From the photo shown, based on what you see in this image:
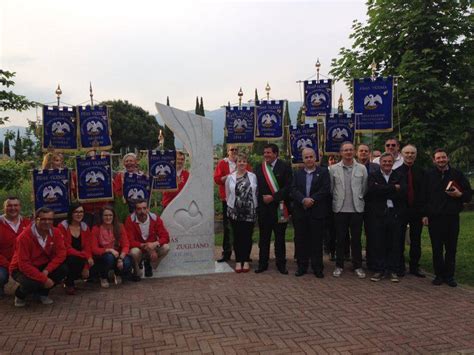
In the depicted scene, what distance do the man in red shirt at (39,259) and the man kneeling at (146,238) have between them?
1.07 m

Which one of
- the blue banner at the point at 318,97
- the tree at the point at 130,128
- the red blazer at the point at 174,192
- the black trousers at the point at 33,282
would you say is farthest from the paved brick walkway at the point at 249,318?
the tree at the point at 130,128

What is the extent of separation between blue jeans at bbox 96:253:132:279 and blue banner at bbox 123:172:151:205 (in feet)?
3.02

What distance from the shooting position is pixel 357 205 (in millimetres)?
6184

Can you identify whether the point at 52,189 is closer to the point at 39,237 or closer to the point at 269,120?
the point at 39,237

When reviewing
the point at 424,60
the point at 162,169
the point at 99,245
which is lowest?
the point at 99,245

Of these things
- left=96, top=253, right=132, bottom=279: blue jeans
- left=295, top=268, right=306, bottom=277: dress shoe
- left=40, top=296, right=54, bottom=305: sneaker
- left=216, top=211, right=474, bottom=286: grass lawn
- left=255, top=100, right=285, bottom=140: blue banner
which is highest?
left=255, top=100, right=285, bottom=140: blue banner

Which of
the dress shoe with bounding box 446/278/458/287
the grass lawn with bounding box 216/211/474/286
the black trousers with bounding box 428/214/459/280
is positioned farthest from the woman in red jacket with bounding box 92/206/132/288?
the dress shoe with bounding box 446/278/458/287

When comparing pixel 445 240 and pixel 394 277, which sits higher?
pixel 445 240

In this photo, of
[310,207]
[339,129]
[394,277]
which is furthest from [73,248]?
[339,129]

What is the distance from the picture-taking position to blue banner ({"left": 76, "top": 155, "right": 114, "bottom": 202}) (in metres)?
6.24

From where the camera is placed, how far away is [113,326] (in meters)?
4.45

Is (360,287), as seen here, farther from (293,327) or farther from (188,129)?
(188,129)

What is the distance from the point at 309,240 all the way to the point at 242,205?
3.68 ft

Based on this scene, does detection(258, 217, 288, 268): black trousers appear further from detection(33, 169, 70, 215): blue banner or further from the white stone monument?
detection(33, 169, 70, 215): blue banner
